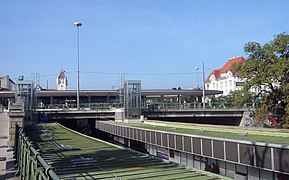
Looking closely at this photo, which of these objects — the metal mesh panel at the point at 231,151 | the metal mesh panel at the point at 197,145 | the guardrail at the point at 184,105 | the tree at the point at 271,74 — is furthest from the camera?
the guardrail at the point at 184,105

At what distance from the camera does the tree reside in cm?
3088

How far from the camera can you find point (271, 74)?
31.0m

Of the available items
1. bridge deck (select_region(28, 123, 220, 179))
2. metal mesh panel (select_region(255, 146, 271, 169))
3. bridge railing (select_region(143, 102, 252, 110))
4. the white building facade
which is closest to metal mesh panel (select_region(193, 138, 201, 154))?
metal mesh panel (select_region(255, 146, 271, 169))

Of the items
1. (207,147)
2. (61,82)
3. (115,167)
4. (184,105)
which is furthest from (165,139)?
(61,82)

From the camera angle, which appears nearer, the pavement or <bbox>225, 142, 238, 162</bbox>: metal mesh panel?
the pavement

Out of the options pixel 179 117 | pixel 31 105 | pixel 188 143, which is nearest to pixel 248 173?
pixel 188 143

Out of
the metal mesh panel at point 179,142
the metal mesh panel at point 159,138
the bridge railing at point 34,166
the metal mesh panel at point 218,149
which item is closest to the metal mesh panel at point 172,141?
the metal mesh panel at point 179,142

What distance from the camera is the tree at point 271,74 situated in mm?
30875

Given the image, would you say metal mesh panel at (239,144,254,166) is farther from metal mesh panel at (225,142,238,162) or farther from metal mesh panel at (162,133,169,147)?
metal mesh panel at (162,133,169,147)

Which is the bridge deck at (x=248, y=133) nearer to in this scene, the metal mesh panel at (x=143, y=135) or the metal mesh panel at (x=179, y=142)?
the metal mesh panel at (x=179, y=142)

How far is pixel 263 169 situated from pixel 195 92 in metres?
79.9

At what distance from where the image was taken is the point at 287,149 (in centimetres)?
1131

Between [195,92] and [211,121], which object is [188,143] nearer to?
[211,121]

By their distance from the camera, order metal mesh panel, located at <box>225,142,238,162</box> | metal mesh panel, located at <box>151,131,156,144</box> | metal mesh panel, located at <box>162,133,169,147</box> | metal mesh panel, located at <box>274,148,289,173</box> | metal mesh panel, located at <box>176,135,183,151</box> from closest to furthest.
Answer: metal mesh panel, located at <box>274,148,289,173</box> < metal mesh panel, located at <box>225,142,238,162</box> < metal mesh panel, located at <box>176,135,183,151</box> < metal mesh panel, located at <box>162,133,169,147</box> < metal mesh panel, located at <box>151,131,156,144</box>
